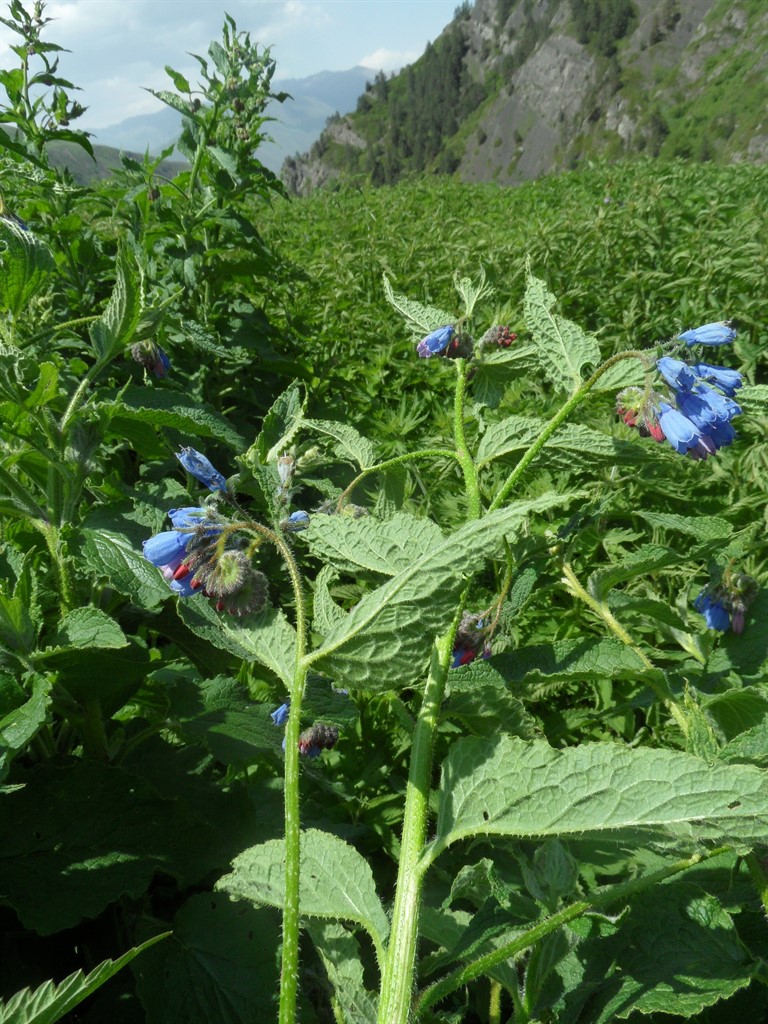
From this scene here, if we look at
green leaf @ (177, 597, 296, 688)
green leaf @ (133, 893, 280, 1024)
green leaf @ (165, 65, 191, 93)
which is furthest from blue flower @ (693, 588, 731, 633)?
green leaf @ (165, 65, 191, 93)

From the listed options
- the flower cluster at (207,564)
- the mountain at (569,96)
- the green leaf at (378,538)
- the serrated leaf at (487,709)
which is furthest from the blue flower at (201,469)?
the mountain at (569,96)

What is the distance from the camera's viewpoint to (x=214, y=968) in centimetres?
159

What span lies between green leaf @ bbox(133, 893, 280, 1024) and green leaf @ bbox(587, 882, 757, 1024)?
25.6 inches

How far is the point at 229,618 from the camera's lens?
4.42 feet

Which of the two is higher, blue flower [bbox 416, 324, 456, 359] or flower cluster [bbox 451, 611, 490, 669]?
blue flower [bbox 416, 324, 456, 359]

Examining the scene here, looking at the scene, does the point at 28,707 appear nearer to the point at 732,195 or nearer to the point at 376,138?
the point at 732,195

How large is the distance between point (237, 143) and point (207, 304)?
3.22 ft

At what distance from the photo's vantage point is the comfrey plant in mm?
1055

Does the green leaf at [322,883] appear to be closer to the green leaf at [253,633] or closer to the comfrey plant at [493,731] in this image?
the comfrey plant at [493,731]

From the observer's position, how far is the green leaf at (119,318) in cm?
164

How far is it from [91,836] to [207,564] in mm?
652

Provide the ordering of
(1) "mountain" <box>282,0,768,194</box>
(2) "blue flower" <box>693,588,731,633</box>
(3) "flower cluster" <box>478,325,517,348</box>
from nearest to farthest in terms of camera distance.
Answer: (2) "blue flower" <box>693,588,731,633</box> → (3) "flower cluster" <box>478,325,517,348</box> → (1) "mountain" <box>282,0,768,194</box>

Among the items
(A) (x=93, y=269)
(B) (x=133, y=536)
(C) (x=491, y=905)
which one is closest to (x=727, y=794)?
(C) (x=491, y=905)

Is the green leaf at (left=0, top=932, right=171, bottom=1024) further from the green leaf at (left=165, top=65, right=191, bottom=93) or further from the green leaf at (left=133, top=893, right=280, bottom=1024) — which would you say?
the green leaf at (left=165, top=65, right=191, bottom=93)
